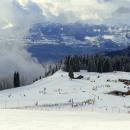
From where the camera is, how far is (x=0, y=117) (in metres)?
44.7

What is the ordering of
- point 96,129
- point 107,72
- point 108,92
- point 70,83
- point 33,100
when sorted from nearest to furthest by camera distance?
point 96,129 < point 33,100 < point 108,92 < point 70,83 < point 107,72

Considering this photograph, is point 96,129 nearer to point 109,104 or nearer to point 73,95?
point 109,104

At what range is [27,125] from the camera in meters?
38.5

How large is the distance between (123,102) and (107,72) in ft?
299

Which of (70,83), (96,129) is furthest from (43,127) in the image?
(70,83)

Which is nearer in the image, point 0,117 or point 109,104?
point 0,117

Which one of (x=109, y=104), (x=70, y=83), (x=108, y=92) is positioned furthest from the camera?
(x=70, y=83)

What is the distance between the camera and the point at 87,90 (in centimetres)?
10475

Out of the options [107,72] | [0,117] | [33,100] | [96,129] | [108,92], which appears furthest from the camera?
[107,72]

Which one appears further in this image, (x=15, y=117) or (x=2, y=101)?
(x=2, y=101)

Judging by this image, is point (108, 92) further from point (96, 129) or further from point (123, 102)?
point (96, 129)

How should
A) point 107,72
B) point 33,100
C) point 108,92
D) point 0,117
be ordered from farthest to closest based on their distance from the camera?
point 107,72, point 108,92, point 33,100, point 0,117

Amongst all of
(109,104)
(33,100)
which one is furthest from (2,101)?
(109,104)

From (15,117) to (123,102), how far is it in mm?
45035
